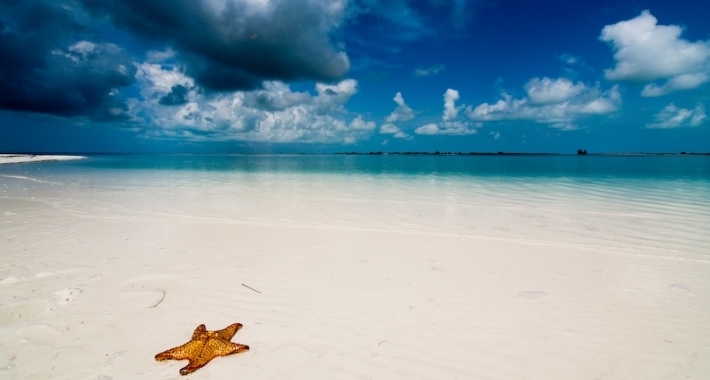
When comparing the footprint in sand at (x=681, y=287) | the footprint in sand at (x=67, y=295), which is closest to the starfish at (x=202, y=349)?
the footprint in sand at (x=67, y=295)

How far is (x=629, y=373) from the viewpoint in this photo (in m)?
3.28

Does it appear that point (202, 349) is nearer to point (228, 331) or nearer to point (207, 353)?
point (207, 353)

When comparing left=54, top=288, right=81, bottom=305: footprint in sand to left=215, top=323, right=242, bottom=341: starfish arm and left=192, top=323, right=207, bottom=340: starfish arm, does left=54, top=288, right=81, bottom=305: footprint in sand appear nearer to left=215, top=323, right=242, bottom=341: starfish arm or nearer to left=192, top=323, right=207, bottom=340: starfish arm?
left=192, top=323, right=207, bottom=340: starfish arm

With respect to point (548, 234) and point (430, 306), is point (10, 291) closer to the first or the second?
point (430, 306)

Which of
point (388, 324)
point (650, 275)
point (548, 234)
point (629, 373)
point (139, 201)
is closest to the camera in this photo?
point (629, 373)

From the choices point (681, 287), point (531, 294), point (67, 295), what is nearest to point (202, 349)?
point (67, 295)

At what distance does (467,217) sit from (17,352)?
Result: 1046 centimetres

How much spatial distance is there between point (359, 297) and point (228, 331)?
77.0 inches

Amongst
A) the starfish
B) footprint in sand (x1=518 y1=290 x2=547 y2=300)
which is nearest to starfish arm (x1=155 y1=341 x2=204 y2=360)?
the starfish

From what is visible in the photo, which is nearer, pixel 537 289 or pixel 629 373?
pixel 629 373

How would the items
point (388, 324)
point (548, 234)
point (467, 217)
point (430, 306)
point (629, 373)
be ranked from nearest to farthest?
point (629, 373)
point (388, 324)
point (430, 306)
point (548, 234)
point (467, 217)

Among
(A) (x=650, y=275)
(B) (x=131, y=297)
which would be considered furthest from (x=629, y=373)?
(B) (x=131, y=297)

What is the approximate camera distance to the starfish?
126 inches

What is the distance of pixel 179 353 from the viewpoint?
10.8 ft
